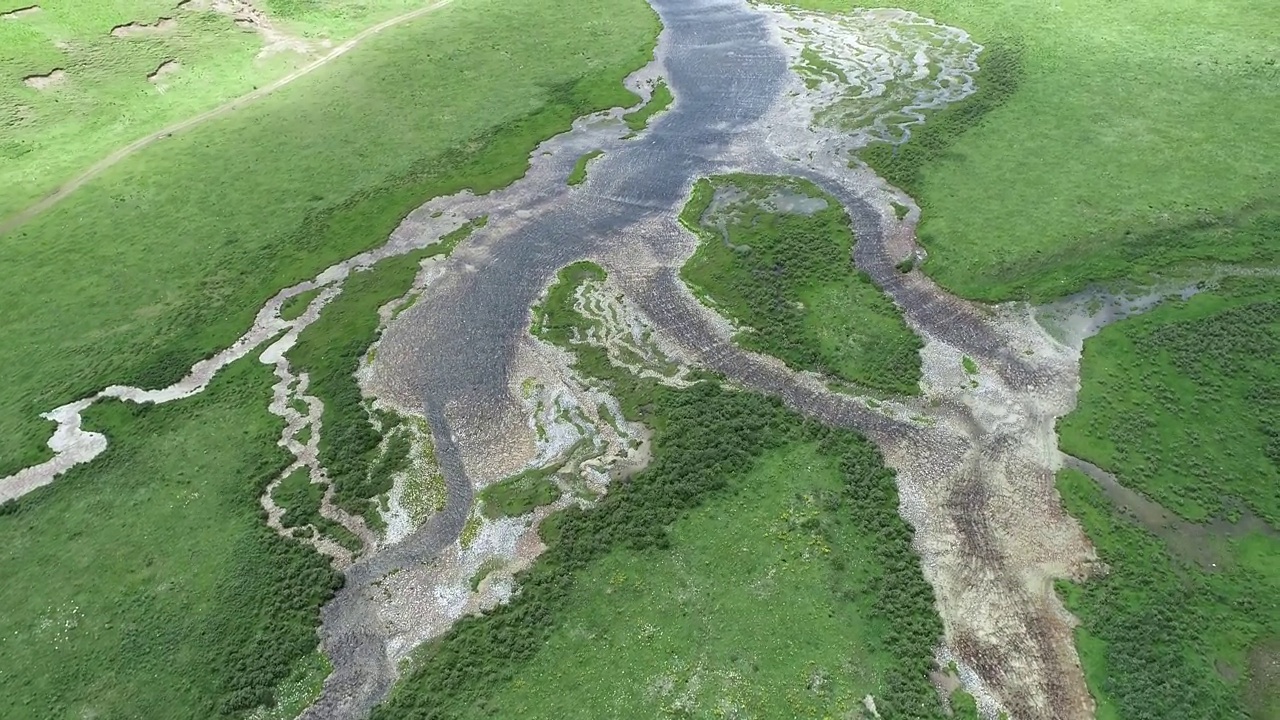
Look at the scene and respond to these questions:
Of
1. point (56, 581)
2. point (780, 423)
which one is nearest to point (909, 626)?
point (780, 423)

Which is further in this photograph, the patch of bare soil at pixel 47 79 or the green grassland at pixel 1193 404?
the patch of bare soil at pixel 47 79

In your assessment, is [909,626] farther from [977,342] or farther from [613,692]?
[977,342]

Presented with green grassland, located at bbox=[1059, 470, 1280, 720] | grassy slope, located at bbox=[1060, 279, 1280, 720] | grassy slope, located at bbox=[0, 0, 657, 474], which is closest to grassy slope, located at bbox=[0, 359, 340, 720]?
grassy slope, located at bbox=[0, 0, 657, 474]

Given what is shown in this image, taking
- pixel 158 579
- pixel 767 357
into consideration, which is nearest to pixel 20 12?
pixel 158 579

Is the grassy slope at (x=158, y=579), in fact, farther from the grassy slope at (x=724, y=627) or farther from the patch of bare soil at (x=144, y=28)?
the patch of bare soil at (x=144, y=28)

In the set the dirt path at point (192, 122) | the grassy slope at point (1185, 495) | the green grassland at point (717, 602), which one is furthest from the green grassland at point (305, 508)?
the dirt path at point (192, 122)

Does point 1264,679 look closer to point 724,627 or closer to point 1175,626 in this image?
point 1175,626

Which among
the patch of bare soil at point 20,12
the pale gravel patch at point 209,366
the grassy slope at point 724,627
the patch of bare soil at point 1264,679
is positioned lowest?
the patch of bare soil at point 1264,679
